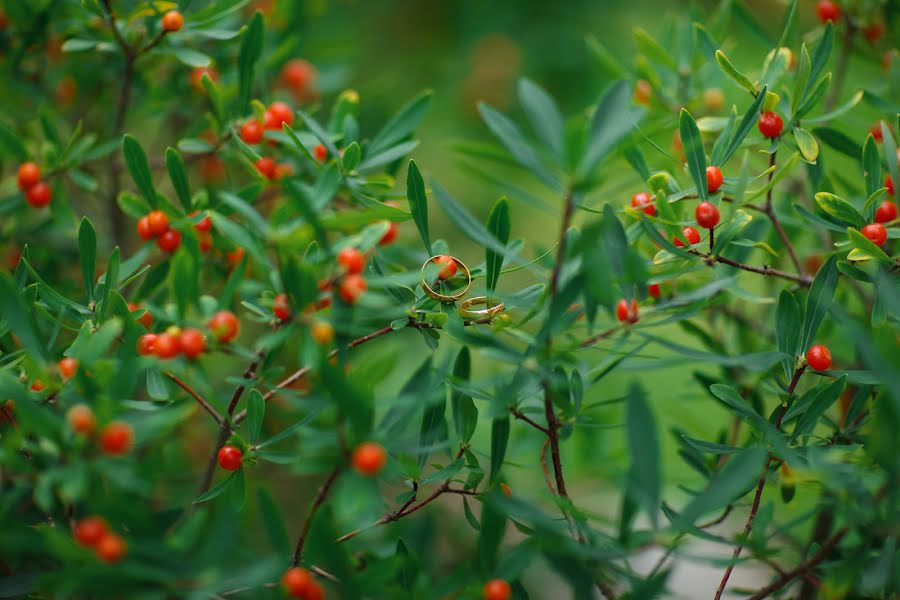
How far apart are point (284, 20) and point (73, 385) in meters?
0.66

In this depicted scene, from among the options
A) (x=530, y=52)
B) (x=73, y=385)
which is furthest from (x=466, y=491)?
(x=530, y=52)

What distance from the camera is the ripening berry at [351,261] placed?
45 cm

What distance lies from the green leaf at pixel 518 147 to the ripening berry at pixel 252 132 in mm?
304

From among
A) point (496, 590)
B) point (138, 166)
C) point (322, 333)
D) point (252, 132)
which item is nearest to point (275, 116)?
point (252, 132)

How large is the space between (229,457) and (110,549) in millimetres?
151

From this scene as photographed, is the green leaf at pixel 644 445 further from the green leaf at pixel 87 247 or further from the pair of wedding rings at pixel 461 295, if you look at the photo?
the green leaf at pixel 87 247

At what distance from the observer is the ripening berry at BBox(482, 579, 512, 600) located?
0.49 metres

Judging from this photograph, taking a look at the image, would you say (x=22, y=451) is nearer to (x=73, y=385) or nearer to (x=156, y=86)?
(x=73, y=385)

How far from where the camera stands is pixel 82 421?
0.41 meters

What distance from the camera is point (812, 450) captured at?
1.64ft

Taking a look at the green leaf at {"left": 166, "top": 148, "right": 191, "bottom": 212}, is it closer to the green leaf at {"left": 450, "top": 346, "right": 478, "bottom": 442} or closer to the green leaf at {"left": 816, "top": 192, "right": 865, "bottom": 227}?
the green leaf at {"left": 450, "top": 346, "right": 478, "bottom": 442}

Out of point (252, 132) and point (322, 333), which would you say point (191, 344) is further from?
point (252, 132)

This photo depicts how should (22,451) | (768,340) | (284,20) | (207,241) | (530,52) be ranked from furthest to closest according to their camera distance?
(530,52) < (284,20) < (768,340) < (207,241) < (22,451)

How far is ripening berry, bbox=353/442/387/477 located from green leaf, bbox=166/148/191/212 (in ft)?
1.09
